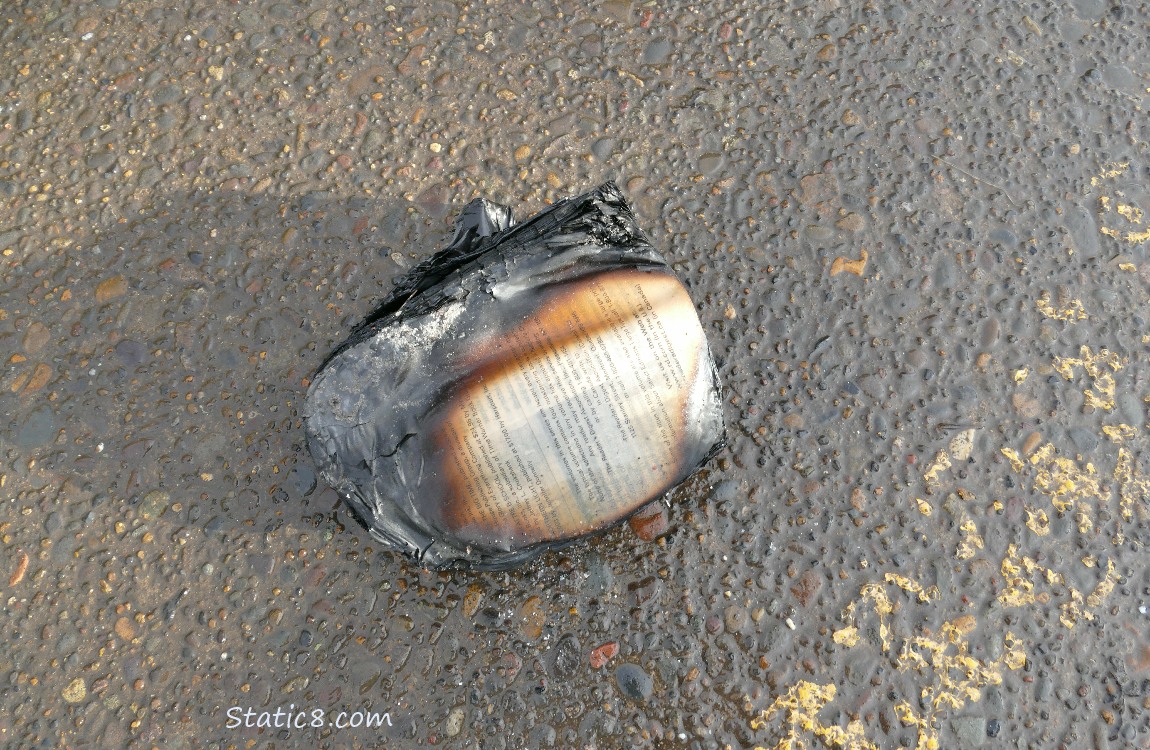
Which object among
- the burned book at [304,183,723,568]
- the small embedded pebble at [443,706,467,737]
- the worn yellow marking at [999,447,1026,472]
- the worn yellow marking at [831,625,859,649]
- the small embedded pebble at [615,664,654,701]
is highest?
the burned book at [304,183,723,568]

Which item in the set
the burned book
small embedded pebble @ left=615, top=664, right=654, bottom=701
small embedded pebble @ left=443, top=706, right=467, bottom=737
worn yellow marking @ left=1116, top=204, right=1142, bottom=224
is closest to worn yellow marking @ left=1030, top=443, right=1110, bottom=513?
worn yellow marking @ left=1116, top=204, right=1142, bottom=224

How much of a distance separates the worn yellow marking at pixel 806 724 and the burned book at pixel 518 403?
0.65 m

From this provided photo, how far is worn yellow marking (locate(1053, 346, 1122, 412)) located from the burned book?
1.18 metres

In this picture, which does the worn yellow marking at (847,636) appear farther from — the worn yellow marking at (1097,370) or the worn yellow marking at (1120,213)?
the worn yellow marking at (1120,213)

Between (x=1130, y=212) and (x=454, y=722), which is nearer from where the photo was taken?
(x=454, y=722)

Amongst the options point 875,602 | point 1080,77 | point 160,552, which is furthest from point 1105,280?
point 160,552

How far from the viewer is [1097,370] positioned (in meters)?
2.39

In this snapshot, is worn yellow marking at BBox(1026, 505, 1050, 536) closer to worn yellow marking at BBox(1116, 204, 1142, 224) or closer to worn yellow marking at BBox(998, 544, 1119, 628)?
worn yellow marking at BBox(998, 544, 1119, 628)

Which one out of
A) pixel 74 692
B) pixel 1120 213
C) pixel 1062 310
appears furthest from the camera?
Answer: pixel 1120 213

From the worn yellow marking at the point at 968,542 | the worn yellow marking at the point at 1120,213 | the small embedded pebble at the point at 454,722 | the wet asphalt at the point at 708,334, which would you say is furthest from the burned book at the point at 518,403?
the worn yellow marking at the point at 1120,213

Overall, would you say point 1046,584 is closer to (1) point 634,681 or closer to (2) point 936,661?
(2) point 936,661

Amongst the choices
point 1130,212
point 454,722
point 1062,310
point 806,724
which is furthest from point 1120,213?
point 454,722

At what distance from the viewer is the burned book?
1841 mm

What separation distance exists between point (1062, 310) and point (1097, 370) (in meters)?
0.20
